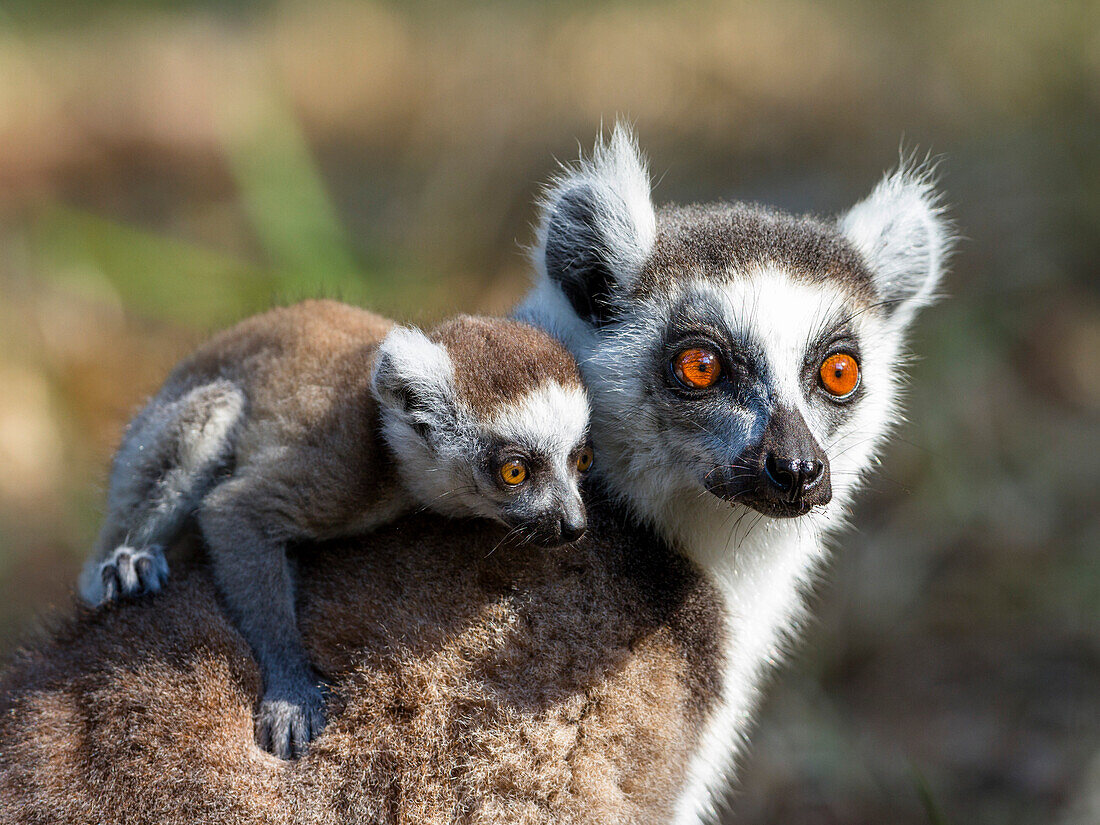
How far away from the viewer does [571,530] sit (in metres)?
2.44

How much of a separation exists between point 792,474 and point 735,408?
272 mm

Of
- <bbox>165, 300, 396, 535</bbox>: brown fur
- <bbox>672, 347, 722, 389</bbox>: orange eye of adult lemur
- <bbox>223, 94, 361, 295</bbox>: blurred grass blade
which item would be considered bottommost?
<bbox>223, 94, 361, 295</bbox>: blurred grass blade

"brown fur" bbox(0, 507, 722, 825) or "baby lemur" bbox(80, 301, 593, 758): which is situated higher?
"baby lemur" bbox(80, 301, 593, 758)

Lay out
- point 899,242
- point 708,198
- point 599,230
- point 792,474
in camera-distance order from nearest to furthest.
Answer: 1. point 792,474
2. point 599,230
3. point 899,242
4. point 708,198

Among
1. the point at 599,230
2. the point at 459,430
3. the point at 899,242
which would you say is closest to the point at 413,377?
the point at 459,430

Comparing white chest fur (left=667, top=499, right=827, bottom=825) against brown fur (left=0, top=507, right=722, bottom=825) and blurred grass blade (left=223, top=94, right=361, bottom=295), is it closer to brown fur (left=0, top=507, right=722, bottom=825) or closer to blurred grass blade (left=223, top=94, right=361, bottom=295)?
brown fur (left=0, top=507, right=722, bottom=825)

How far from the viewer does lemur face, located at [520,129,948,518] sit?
2496 millimetres

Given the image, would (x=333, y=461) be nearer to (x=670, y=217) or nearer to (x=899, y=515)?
(x=670, y=217)

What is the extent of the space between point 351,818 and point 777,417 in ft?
4.63

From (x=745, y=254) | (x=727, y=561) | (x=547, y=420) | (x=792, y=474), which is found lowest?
(x=727, y=561)

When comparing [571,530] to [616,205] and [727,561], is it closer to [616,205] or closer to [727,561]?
[727,561]

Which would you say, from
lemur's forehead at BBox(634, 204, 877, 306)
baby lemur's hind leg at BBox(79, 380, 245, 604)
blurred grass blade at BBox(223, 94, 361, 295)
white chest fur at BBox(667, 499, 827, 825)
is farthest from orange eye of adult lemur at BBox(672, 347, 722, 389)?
blurred grass blade at BBox(223, 94, 361, 295)

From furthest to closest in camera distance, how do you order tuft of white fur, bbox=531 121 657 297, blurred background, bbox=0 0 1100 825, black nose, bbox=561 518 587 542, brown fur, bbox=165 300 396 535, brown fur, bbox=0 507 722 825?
1. blurred background, bbox=0 0 1100 825
2. tuft of white fur, bbox=531 121 657 297
3. brown fur, bbox=165 300 396 535
4. black nose, bbox=561 518 587 542
5. brown fur, bbox=0 507 722 825

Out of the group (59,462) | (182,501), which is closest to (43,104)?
(59,462)
